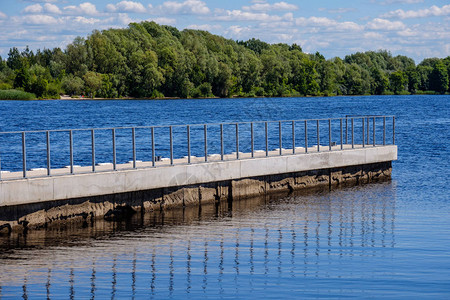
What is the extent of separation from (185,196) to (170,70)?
10581cm

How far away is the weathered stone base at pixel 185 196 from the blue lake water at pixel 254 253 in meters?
0.42

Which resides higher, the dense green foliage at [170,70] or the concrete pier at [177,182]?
the dense green foliage at [170,70]

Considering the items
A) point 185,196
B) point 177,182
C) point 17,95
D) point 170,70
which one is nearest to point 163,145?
point 185,196

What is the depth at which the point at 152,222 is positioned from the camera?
18.1m

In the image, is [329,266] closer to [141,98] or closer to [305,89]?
[141,98]

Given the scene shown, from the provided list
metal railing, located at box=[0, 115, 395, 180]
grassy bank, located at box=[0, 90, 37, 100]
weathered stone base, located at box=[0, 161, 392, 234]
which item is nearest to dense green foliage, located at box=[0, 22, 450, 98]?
grassy bank, located at box=[0, 90, 37, 100]

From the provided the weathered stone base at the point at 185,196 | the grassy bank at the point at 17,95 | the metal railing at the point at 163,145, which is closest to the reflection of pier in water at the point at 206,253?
the weathered stone base at the point at 185,196

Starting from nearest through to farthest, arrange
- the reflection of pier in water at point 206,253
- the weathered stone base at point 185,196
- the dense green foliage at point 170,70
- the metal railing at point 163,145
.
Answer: the reflection of pier in water at point 206,253
the weathered stone base at point 185,196
the metal railing at point 163,145
the dense green foliage at point 170,70

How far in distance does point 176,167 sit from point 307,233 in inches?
178

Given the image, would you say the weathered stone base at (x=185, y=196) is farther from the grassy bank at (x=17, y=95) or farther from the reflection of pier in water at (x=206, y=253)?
the grassy bank at (x=17, y=95)

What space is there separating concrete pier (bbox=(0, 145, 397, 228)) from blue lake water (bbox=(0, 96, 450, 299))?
515mm

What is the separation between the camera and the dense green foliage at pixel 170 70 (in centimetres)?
11969

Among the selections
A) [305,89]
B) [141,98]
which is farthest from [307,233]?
[305,89]

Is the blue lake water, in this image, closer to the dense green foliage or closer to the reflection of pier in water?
the reflection of pier in water
